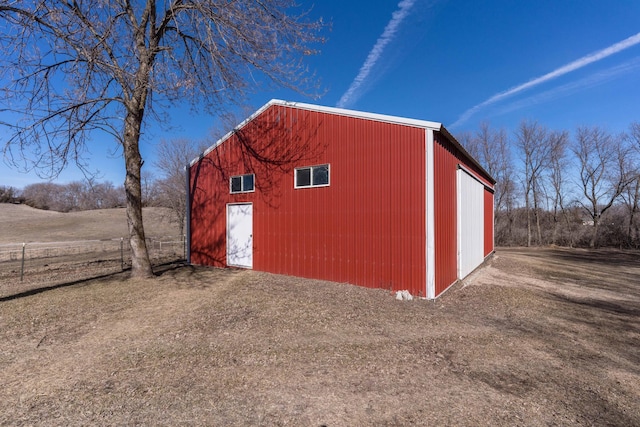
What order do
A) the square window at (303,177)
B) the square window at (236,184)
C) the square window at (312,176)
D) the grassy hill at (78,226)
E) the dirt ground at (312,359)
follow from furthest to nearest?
the grassy hill at (78,226), the square window at (236,184), the square window at (303,177), the square window at (312,176), the dirt ground at (312,359)

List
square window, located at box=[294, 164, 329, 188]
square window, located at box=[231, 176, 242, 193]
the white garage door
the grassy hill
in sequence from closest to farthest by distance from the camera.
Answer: square window, located at box=[294, 164, 329, 188], the white garage door, square window, located at box=[231, 176, 242, 193], the grassy hill

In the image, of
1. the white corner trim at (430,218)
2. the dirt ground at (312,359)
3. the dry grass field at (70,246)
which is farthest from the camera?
the dry grass field at (70,246)

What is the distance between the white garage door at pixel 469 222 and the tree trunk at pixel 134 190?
854 cm

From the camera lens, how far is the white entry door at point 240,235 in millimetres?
9834

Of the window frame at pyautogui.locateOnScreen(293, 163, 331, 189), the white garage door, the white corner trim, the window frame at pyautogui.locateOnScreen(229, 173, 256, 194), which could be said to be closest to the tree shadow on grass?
the window frame at pyautogui.locateOnScreen(229, 173, 256, 194)

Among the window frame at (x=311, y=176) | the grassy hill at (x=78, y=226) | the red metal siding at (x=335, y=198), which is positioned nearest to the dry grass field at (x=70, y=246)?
the grassy hill at (x=78, y=226)

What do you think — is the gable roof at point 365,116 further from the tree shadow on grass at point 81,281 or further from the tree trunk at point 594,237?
the tree trunk at point 594,237

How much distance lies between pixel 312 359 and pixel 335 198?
15.6 feet

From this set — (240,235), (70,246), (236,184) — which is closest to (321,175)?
(236,184)

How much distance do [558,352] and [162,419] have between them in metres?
4.62

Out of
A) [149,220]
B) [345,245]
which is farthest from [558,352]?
[149,220]

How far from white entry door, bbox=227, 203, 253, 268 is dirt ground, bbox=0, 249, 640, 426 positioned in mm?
3251

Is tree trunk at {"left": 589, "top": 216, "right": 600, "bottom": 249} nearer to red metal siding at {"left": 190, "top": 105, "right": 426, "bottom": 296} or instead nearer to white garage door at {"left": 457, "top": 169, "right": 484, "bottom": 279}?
white garage door at {"left": 457, "top": 169, "right": 484, "bottom": 279}

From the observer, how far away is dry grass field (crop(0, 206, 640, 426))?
105 inches
